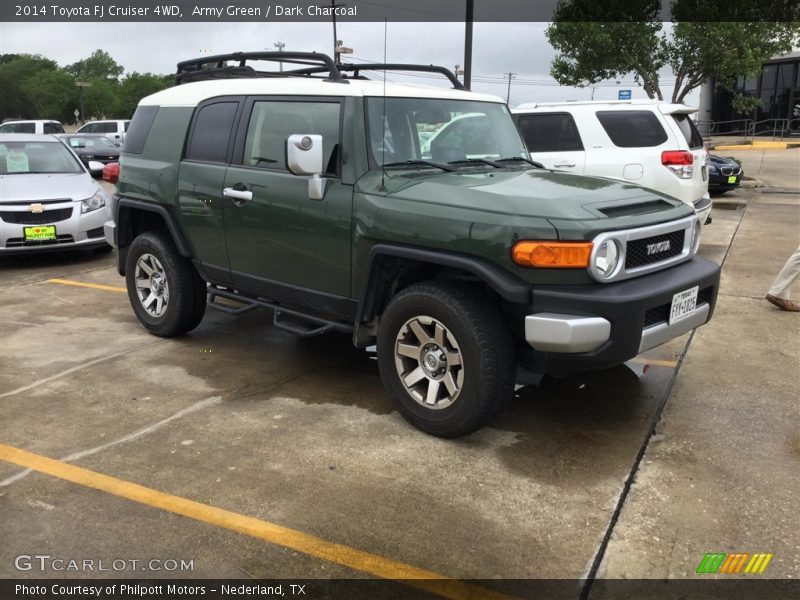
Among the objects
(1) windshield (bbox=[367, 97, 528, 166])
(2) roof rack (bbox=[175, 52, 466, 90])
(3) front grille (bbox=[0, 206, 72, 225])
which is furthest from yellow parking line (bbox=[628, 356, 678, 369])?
(3) front grille (bbox=[0, 206, 72, 225])

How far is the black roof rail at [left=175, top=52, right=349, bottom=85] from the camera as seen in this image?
470 cm

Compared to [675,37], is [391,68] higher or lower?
lower

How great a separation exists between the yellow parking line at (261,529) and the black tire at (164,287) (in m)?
1.92

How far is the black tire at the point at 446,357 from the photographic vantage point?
12.2 ft

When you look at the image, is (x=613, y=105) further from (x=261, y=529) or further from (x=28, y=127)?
(x=28, y=127)

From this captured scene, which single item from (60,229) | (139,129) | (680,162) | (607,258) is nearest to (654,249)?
(607,258)

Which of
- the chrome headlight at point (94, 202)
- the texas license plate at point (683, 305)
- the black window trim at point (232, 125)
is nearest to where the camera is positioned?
the texas license plate at point (683, 305)

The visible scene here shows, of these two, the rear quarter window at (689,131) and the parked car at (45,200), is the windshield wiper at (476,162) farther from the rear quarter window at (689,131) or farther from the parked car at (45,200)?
the parked car at (45,200)

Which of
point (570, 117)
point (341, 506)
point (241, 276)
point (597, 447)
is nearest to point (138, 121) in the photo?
point (241, 276)

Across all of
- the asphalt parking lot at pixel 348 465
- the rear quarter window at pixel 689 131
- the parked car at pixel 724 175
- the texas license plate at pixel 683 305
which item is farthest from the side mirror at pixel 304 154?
the parked car at pixel 724 175

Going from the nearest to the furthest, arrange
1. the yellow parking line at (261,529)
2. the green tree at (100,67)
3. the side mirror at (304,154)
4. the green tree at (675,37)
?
the yellow parking line at (261,529)
the side mirror at (304,154)
the green tree at (675,37)
the green tree at (100,67)

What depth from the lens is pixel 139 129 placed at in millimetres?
5859

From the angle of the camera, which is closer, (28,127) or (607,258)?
(607,258)
